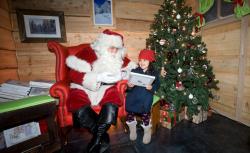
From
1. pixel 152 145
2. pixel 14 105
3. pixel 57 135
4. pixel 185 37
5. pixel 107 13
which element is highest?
pixel 107 13

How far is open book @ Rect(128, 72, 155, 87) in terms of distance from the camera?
145cm

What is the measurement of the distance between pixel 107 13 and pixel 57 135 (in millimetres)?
1950

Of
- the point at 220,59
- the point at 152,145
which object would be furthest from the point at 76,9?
the point at 220,59

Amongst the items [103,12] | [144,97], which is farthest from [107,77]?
[103,12]

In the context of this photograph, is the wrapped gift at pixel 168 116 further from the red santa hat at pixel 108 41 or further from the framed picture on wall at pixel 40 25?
the framed picture on wall at pixel 40 25

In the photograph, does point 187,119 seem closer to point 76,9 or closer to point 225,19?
point 225,19

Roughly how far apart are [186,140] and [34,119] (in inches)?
63.5

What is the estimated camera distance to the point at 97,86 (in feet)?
5.23

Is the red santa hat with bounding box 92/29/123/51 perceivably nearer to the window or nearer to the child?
the child

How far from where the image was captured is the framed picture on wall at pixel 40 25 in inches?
80.9

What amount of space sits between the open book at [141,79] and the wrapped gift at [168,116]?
702 millimetres

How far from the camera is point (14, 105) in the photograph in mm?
1214

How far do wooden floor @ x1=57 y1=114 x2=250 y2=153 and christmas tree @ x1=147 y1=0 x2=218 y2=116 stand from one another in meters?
0.29

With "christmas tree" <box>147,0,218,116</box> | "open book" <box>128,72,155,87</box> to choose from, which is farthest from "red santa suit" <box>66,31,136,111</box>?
"christmas tree" <box>147,0,218,116</box>
